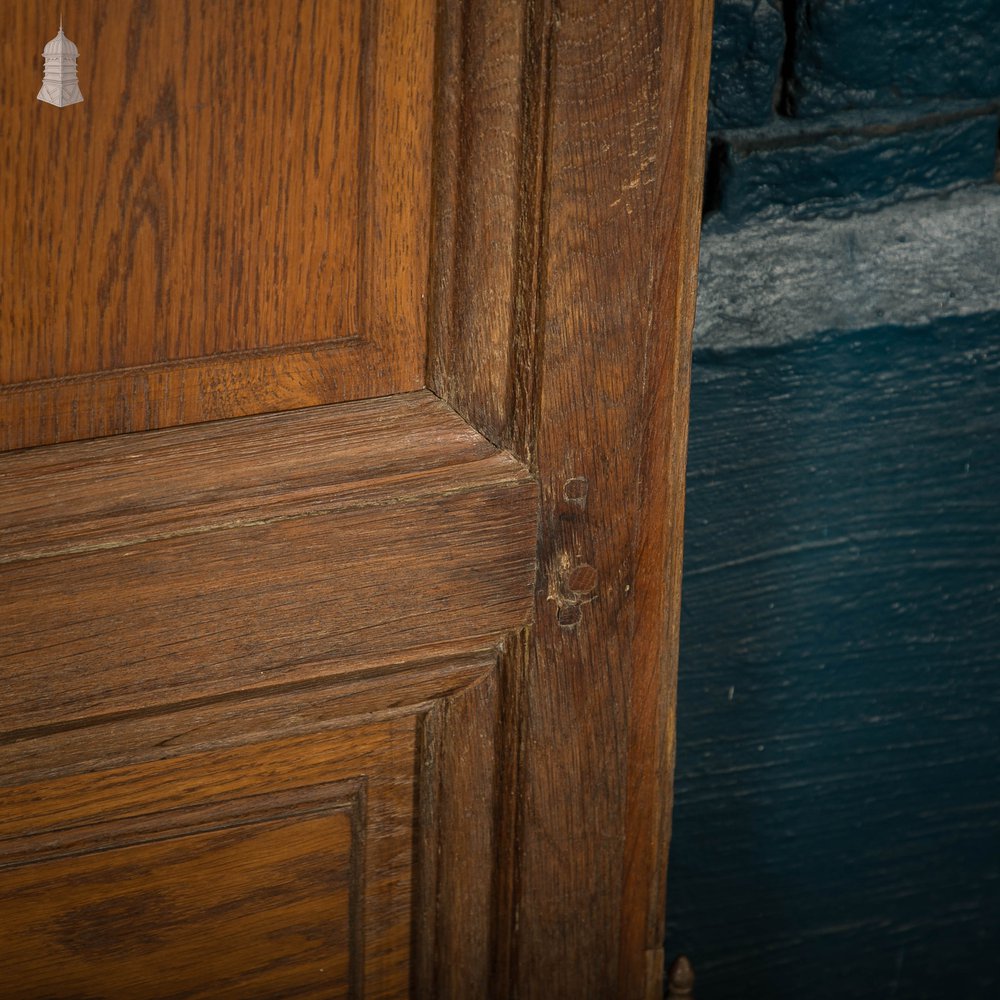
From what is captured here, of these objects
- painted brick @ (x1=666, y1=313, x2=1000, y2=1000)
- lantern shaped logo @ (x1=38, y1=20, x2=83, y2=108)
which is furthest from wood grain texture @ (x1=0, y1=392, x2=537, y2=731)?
painted brick @ (x1=666, y1=313, x2=1000, y2=1000)

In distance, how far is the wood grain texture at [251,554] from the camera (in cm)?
100

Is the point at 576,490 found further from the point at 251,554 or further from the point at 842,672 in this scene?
the point at 842,672

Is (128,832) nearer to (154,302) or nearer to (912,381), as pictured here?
(154,302)

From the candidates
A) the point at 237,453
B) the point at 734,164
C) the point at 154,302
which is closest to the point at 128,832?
the point at 237,453

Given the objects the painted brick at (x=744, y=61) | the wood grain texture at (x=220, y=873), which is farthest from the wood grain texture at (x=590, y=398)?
the painted brick at (x=744, y=61)

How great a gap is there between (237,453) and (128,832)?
13.3 inches

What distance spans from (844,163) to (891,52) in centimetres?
11

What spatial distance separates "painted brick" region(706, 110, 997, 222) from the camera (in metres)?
1.33

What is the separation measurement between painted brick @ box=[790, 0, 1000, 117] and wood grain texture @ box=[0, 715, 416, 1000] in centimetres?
75

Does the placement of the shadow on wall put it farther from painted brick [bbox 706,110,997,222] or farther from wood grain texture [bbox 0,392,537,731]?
wood grain texture [bbox 0,392,537,731]

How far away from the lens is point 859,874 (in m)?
1.67

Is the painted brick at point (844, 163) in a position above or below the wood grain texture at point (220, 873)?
above

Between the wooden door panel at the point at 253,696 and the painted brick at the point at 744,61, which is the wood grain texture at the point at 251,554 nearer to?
the wooden door panel at the point at 253,696

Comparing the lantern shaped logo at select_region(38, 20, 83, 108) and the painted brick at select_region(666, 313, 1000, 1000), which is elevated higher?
the lantern shaped logo at select_region(38, 20, 83, 108)
